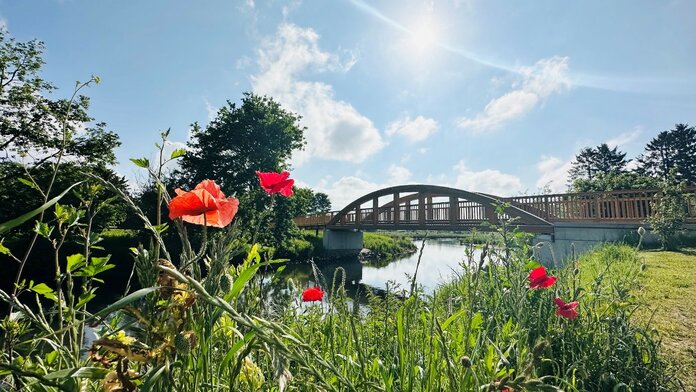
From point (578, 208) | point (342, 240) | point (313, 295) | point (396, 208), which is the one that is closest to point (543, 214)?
point (578, 208)

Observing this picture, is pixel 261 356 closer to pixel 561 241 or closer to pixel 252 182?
pixel 561 241

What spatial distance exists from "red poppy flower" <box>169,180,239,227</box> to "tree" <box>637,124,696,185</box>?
5098 centimetres

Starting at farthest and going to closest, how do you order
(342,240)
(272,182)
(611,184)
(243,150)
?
(611,184) < (342,240) < (243,150) < (272,182)

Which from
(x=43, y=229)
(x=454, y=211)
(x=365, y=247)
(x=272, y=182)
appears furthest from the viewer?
(x=365, y=247)

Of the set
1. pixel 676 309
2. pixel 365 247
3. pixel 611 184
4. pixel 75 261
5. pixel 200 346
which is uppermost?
pixel 611 184

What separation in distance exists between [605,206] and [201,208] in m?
12.4

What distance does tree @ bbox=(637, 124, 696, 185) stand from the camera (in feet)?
126

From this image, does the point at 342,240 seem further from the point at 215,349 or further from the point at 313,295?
the point at 215,349

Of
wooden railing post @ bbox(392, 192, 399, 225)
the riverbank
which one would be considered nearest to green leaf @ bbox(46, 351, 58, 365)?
the riverbank

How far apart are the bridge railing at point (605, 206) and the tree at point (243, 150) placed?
1120 cm

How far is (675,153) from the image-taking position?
4003cm

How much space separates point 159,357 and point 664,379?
206 cm

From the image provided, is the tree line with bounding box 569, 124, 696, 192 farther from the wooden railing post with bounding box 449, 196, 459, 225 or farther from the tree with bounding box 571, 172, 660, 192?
the wooden railing post with bounding box 449, 196, 459, 225

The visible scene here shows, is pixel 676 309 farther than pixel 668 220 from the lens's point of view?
No
